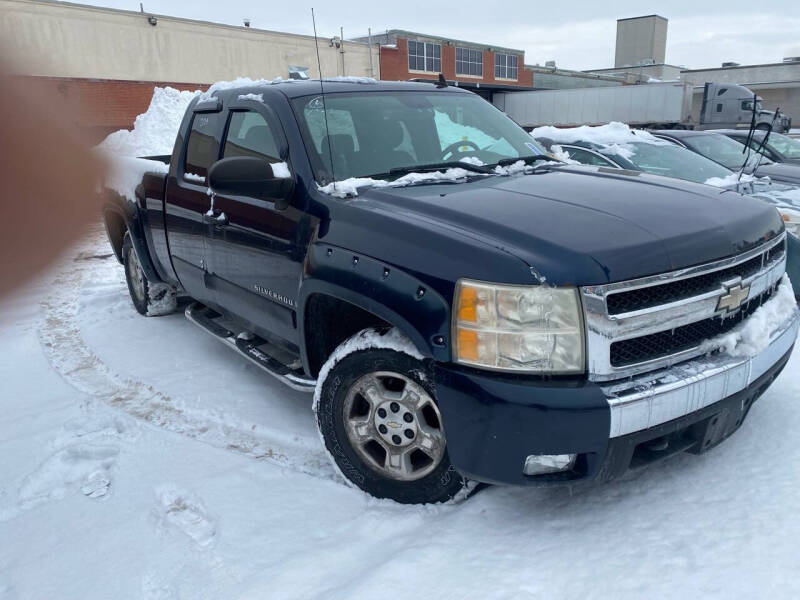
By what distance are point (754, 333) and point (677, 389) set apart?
1.95 feet

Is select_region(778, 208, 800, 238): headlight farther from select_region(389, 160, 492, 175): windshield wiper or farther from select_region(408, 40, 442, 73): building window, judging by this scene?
select_region(408, 40, 442, 73): building window

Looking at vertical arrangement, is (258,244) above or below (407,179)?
below

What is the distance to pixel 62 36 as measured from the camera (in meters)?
0.80

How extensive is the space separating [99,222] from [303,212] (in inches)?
91.2

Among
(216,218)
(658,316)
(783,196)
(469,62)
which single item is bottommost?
(783,196)

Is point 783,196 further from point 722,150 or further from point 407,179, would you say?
point 407,179

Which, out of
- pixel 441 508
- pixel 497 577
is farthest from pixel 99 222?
pixel 441 508

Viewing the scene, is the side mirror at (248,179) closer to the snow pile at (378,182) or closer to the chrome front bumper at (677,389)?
the snow pile at (378,182)

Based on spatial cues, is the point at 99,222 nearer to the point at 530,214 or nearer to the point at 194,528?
the point at 530,214

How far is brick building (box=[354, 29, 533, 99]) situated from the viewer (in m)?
37.3

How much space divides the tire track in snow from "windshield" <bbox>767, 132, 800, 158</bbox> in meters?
9.35

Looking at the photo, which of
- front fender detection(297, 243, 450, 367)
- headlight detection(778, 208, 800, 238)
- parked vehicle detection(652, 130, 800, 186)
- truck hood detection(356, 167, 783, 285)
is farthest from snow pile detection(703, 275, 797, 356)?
parked vehicle detection(652, 130, 800, 186)

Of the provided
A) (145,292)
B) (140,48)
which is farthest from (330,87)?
(140,48)

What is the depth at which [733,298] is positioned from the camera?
8.55 feet
